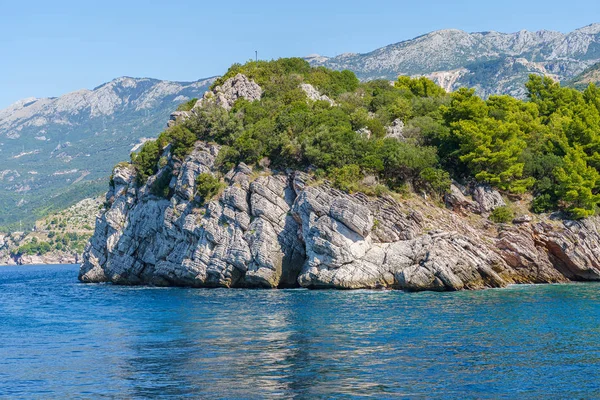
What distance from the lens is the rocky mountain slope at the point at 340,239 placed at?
57219 mm

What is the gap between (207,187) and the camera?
67625mm

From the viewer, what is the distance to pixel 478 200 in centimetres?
6688

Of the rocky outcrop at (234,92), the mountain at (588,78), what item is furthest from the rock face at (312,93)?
the mountain at (588,78)

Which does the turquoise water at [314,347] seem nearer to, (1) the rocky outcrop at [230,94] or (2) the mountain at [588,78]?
(1) the rocky outcrop at [230,94]

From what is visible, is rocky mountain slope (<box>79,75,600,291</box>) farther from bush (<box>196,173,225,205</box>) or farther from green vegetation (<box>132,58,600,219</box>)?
green vegetation (<box>132,58,600,219</box>)

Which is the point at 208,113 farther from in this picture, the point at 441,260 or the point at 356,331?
the point at 356,331

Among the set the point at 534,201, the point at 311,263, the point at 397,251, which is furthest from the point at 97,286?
the point at 534,201

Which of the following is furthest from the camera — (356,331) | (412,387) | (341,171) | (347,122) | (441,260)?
(347,122)

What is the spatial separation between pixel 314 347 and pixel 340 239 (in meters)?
26.0

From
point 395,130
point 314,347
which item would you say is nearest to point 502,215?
point 395,130

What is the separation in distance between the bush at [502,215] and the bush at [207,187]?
2483cm

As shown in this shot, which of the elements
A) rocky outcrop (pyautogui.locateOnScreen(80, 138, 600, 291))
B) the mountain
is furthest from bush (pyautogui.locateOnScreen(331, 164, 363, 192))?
the mountain

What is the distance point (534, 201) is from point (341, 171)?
18578mm

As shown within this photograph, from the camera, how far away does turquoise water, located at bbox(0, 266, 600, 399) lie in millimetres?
25094
